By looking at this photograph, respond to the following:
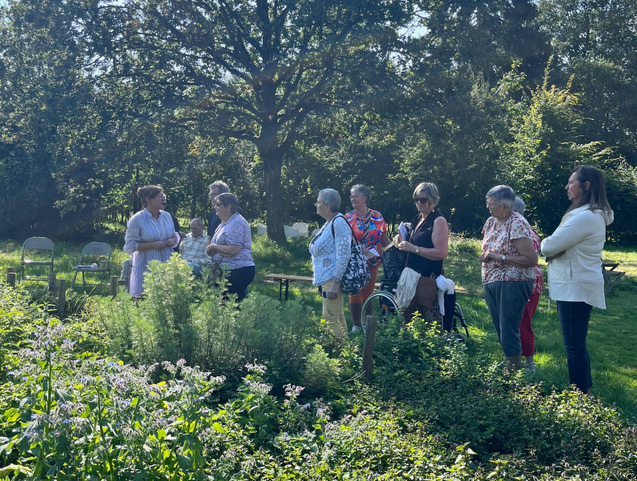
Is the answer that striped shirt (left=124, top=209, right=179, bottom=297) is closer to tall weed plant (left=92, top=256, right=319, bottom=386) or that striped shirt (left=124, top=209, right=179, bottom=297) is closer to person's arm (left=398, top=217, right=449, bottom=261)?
tall weed plant (left=92, top=256, right=319, bottom=386)

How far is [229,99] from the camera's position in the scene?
718 inches

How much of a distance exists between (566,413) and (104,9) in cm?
1559

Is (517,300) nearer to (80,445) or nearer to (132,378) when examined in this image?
(132,378)

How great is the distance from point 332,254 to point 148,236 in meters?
2.02

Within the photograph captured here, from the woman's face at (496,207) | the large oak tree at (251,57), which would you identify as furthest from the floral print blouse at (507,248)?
the large oak tree at (251,57)

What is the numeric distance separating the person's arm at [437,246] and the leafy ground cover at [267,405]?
784 millimetres

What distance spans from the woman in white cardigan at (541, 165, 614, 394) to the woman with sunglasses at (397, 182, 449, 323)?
140 centimetres

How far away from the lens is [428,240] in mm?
6336

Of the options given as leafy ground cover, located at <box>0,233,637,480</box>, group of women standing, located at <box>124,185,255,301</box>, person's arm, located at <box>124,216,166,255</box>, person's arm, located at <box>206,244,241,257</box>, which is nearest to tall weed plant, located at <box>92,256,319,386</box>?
leafy ground cover, located at <box>0,233,637,480</box>

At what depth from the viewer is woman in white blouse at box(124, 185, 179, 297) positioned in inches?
253

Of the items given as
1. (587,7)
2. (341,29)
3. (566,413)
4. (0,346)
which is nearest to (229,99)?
(341,29)

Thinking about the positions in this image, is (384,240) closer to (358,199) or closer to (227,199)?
(358,199)

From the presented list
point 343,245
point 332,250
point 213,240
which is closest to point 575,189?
point 343,245

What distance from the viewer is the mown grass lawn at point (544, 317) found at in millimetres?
6028
